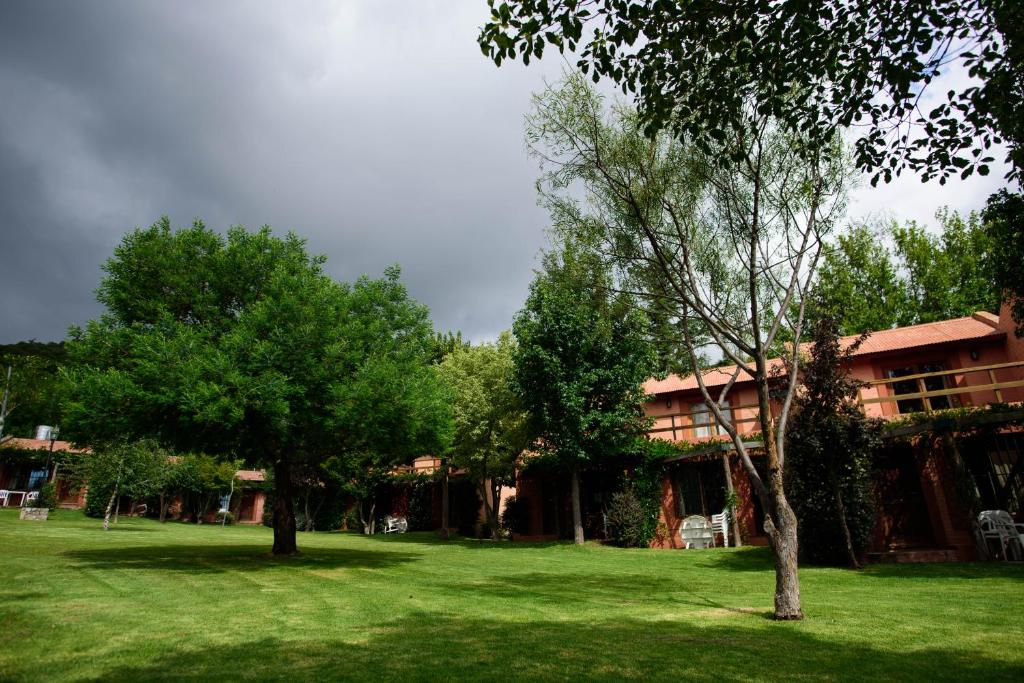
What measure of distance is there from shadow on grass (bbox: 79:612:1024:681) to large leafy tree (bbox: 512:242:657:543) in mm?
14450

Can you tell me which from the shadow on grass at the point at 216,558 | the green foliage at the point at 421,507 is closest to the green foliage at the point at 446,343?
the green foliage at the point at 421,507

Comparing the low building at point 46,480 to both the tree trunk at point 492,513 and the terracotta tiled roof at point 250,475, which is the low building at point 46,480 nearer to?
the terracotta tiled roof at point 250,475

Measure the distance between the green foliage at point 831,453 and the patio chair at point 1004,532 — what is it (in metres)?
2.81

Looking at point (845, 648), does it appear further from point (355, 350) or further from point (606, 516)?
point (606, 516)

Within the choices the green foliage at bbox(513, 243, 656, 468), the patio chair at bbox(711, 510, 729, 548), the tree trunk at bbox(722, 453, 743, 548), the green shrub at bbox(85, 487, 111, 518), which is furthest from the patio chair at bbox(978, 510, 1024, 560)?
the green shrub at bbox(85, 487, 111, 518)

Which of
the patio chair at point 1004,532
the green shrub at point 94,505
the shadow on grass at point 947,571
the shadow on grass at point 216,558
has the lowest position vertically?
the shadow on grass at point 947,571

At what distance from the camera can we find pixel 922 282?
34.2 metres

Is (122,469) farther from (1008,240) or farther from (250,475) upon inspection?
(1008,240)

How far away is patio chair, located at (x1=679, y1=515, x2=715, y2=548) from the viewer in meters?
19.9

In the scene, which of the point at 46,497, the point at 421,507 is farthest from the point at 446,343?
the point at 46,497

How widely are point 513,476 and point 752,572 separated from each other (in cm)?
1555

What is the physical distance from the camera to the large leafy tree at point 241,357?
41.0 feet

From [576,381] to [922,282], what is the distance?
83.3ft

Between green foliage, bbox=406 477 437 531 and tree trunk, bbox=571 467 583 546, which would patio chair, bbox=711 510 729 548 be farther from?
green foliage, bbox=406 477 437 531
